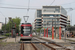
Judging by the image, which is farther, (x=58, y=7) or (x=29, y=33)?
(x=58, y=7)

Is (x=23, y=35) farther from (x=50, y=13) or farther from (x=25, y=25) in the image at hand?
(x=50, y=13)

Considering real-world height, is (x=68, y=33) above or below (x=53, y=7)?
below

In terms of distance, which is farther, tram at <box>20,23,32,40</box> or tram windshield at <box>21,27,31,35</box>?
tram windshield at <box>21,27,31,35</box>

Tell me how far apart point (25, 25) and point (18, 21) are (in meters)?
76.0

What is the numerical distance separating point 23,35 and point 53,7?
75078 mm

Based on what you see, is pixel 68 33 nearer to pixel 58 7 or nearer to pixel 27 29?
pixel 27 29

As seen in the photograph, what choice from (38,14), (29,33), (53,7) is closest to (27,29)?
(29,33)

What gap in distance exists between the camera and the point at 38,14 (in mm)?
118312

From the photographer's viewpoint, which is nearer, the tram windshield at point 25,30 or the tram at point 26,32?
the tram at point 26,32

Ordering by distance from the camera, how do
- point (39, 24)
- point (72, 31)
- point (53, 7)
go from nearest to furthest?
point (72, 31) < point (53, 7) < point (39, 24)

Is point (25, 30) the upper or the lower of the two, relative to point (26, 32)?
upper

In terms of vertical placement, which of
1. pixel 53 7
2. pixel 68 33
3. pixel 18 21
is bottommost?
pixel 68 33

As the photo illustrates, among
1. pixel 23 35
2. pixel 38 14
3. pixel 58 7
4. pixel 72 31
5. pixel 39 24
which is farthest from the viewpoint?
pixel 39 24

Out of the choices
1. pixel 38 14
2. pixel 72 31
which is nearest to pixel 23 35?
pixel 72 31
